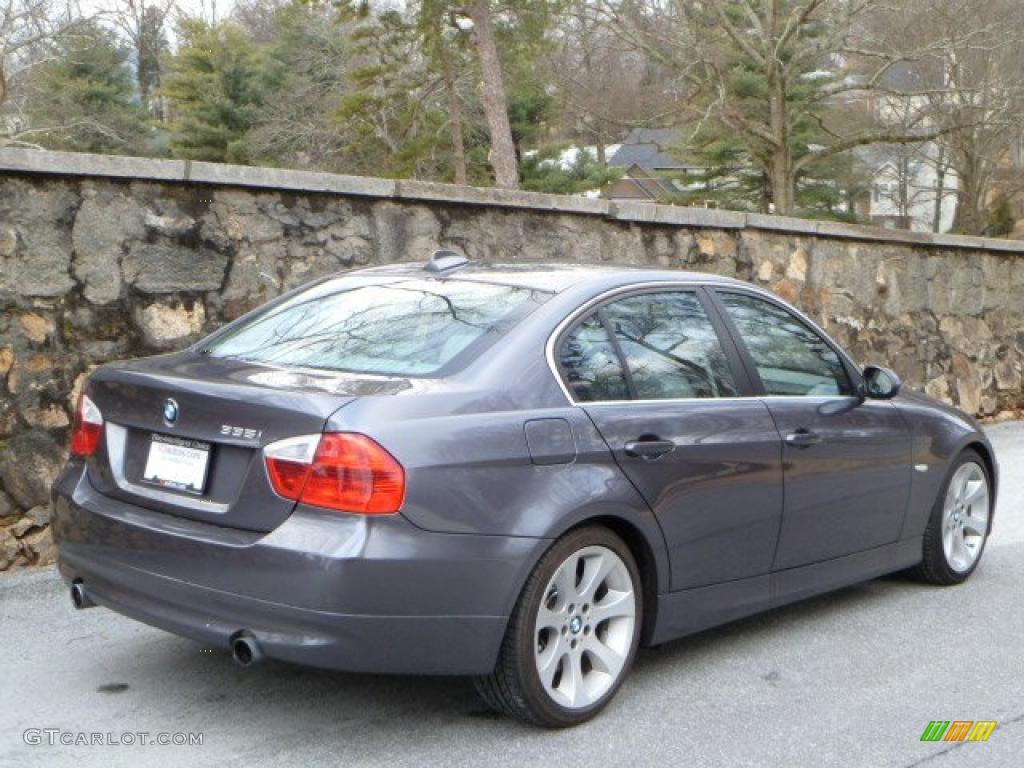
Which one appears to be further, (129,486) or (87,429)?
(87,429)

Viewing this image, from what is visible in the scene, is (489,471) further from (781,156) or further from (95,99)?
(95,99)

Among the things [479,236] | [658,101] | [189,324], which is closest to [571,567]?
[189,324]

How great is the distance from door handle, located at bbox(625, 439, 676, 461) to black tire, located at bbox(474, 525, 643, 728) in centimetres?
30

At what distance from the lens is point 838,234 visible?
11.5 meters

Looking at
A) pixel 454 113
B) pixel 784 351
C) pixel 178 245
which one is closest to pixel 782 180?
pixel 454 113

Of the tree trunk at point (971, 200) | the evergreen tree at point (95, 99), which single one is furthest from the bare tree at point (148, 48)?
the tree trunk at point (971, 200)

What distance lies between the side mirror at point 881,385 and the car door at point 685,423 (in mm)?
811

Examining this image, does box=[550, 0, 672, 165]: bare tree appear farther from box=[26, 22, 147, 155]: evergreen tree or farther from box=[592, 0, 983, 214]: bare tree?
box=[26, 22, 147, 155]: evergreen tree

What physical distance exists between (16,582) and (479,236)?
370 cm

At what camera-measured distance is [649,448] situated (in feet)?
14.6

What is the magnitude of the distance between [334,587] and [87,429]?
1.27 m

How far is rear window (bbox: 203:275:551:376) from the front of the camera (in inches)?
171

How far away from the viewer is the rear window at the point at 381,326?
4340mm

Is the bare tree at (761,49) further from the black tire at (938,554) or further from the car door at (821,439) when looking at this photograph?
the car door at (821,439)
